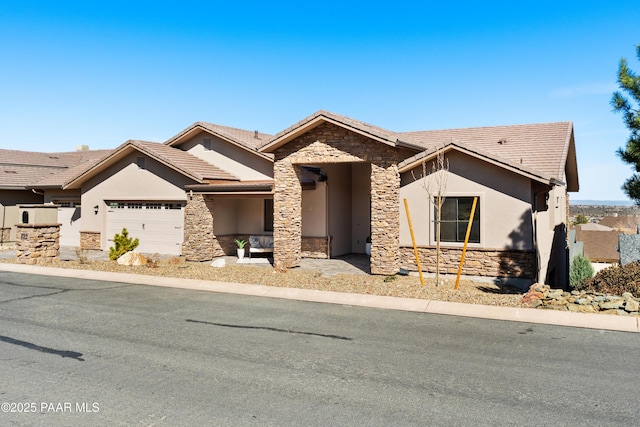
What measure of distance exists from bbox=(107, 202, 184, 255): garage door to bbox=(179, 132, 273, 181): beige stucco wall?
2.89 metres

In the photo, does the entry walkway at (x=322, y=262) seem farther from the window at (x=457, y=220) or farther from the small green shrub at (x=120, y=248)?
the window at (x=457, y=220)

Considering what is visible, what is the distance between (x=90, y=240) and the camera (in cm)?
2350

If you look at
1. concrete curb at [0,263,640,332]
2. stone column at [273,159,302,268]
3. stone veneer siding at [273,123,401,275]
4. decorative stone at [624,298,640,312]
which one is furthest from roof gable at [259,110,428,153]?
decorative stone at [624,298,640,312]

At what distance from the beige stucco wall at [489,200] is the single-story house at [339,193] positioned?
1.2 inches

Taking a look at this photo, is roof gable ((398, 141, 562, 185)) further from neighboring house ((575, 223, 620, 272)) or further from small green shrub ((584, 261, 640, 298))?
neighboring house ((575, 223, 620, 272))

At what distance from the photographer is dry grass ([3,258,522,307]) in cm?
1203

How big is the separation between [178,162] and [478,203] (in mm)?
11908

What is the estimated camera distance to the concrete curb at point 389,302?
956 centimetres

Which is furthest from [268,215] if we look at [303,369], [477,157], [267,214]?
[303,369]

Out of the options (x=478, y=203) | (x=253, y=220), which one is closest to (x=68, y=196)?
(x=253, y=220)

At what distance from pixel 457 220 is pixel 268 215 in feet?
28.2

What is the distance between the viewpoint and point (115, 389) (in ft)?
19.5

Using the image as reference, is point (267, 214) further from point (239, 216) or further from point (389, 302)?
point (389, 302)

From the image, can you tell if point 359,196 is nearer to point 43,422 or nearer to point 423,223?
point 423,223
